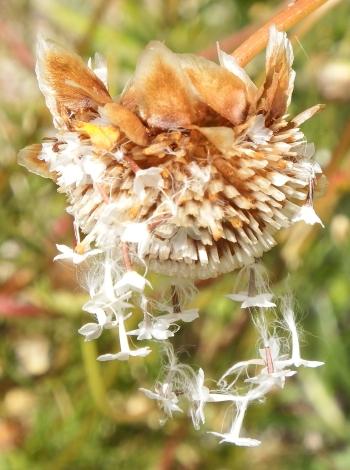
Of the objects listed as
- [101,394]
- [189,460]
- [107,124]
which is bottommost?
[189,460]

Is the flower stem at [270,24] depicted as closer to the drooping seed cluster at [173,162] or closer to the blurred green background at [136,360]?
the drooping seed cluster at [173,162]

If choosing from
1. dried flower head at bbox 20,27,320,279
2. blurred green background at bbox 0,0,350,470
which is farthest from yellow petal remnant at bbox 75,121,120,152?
blurred green background at bbox 0,0,350,470

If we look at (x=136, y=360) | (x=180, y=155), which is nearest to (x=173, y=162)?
(x=180, y=155)

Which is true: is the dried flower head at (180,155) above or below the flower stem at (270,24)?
below

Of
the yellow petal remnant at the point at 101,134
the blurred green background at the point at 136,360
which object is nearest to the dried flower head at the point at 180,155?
the yellow petal remnant at the point at 101,134

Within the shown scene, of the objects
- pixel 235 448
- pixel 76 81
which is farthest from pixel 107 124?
pixel 235 448

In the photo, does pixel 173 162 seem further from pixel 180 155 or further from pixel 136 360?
pixel 136 360

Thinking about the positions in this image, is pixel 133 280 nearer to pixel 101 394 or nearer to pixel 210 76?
pixel 210 76
